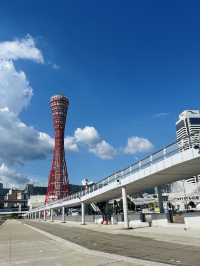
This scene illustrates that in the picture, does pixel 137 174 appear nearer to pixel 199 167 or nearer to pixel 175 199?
pixel 199 167

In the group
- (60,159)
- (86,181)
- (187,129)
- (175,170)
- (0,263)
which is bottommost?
(0,263)

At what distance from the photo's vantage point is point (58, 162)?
123 m

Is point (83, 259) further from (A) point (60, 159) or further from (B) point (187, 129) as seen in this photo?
(B) point (187, 129)

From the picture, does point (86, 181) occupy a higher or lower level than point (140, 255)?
higher

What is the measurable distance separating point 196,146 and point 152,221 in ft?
51.4

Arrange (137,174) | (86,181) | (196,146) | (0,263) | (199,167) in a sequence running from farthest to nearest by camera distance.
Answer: (86,181)
(137,174)
(199,167)
(196,146)
(0,263)

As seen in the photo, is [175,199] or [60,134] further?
[175,199]

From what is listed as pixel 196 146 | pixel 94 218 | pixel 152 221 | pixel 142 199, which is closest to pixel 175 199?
pixel 142 199

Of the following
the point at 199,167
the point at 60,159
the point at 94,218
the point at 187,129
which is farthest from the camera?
the point at 187,129

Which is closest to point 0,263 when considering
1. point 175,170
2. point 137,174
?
point 175,170

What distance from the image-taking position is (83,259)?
12508 millimetres

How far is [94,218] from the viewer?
5584cm

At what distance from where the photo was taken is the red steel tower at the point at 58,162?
123 metres

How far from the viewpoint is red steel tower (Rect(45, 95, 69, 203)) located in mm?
122875
